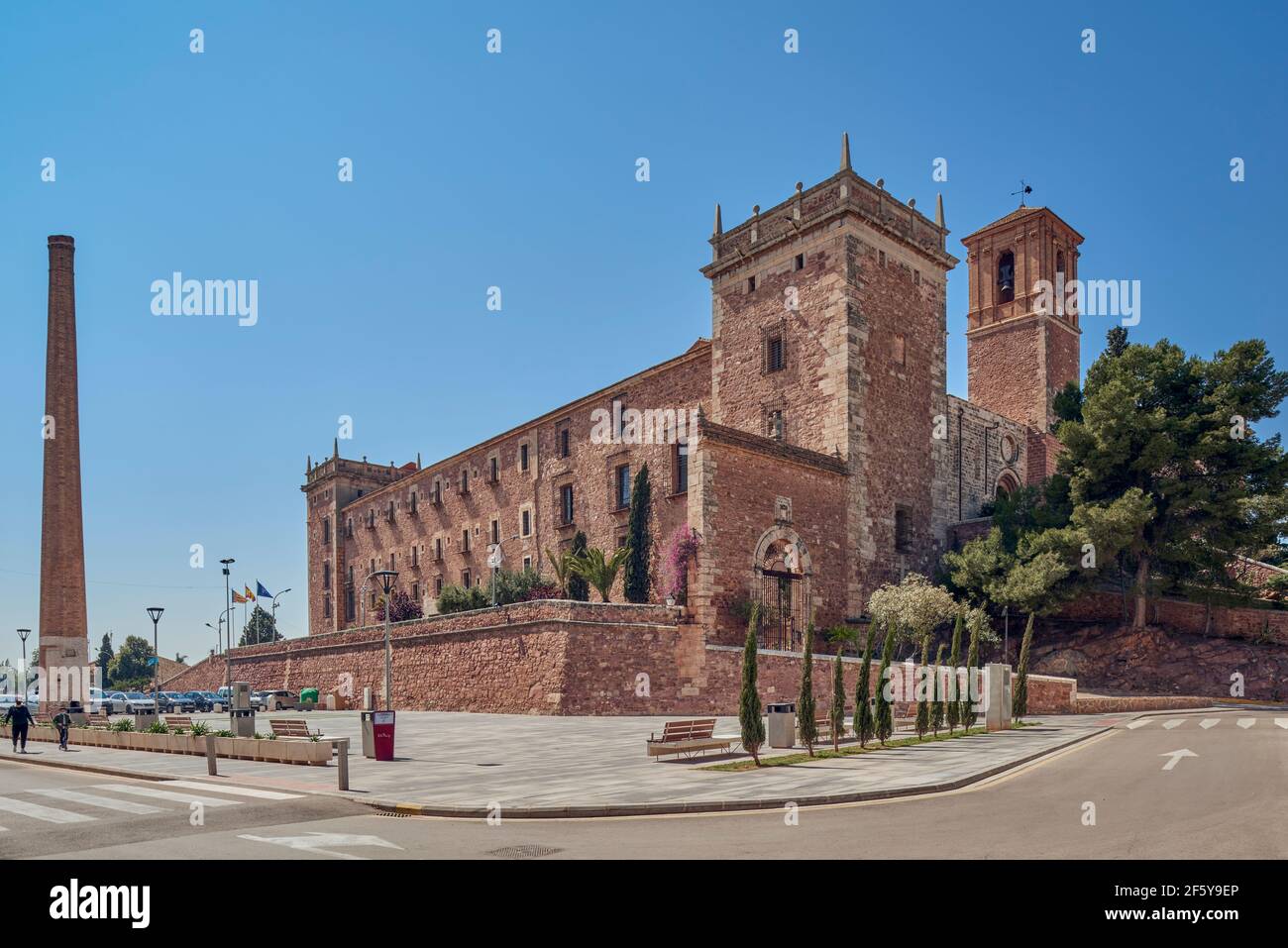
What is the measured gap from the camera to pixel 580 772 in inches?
586

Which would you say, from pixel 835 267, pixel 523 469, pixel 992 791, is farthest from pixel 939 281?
pixel 992 791

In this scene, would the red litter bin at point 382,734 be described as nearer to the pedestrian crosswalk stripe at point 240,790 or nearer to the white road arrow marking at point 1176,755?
the pedestrian crosswalk stripe at point 240,790

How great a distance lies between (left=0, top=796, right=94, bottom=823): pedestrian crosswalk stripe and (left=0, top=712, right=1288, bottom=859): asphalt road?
6.9 inches

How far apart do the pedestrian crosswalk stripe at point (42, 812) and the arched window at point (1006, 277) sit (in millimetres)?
46538

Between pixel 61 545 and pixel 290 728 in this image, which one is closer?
pixel 290 728

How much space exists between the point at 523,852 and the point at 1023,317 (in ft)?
146

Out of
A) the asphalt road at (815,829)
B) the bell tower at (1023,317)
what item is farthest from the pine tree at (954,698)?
the bell tower at (1023,317)

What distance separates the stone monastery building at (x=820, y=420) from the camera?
31.9 m

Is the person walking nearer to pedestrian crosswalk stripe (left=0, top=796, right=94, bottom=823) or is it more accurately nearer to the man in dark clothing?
the man in dark clothing

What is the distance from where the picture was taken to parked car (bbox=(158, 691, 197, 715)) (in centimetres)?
4494

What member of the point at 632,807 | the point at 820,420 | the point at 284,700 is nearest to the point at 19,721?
the point at 632,807

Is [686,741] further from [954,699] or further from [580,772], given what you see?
[954,699]

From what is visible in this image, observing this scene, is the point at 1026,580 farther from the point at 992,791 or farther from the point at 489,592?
the point at 489,592
